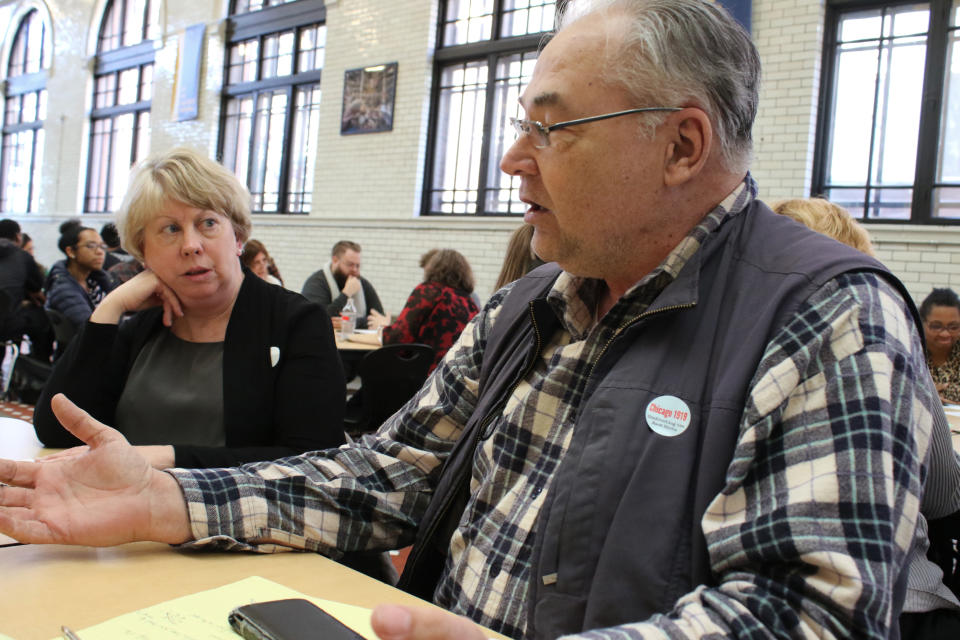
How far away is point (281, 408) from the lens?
1.78 meters

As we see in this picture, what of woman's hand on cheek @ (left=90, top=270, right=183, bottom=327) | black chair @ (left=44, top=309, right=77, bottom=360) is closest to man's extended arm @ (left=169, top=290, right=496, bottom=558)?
woman's hand on cheek @ (left=90, top=270, right=183, bottom=327)

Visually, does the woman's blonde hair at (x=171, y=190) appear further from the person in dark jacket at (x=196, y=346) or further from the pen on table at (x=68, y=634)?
the pen on table at (x=68, y=634)

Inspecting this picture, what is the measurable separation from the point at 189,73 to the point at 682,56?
1093 cm

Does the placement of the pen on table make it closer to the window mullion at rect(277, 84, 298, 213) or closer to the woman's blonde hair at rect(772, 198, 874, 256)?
the woman's blonde hair at rect(772, 198, 874, 256)

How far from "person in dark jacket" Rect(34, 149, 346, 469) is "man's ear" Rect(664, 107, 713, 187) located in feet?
3.43

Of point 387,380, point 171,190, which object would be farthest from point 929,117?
point 171,190

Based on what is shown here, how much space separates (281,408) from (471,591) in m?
0.84

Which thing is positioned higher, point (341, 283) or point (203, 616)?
point (341, 283)

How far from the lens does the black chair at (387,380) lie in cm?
389

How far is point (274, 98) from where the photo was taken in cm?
981

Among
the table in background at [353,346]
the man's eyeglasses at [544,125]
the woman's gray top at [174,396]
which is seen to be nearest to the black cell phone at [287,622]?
the man's eyeglasses at [544,125]

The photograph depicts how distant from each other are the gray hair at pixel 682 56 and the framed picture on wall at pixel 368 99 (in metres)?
7.50

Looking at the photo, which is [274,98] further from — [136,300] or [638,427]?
[638,427]

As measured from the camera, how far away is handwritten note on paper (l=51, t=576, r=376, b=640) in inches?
31.1
